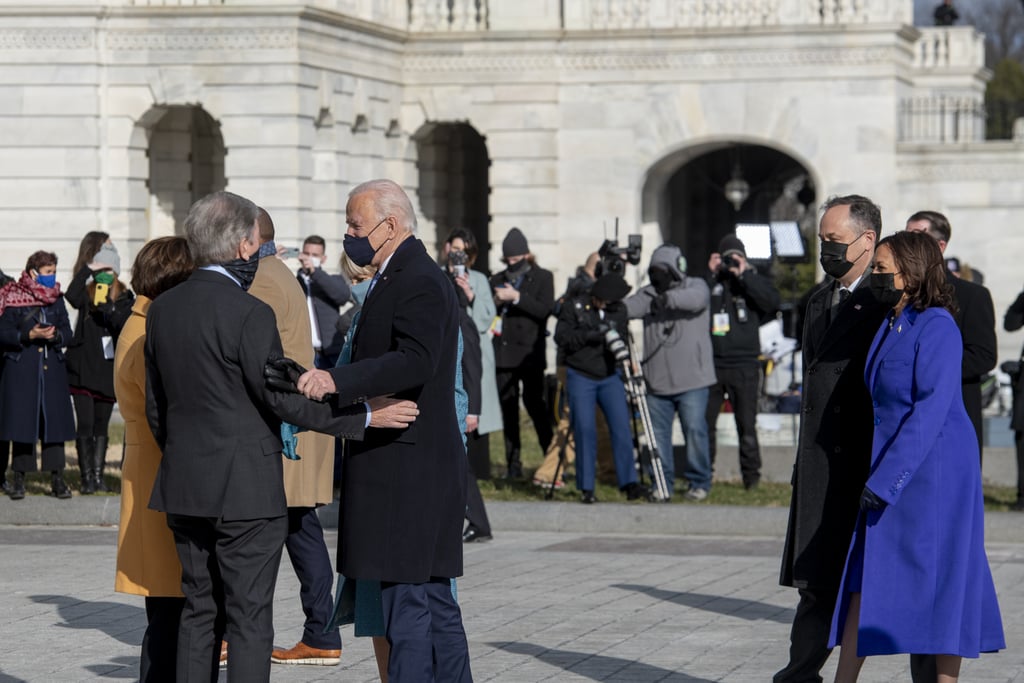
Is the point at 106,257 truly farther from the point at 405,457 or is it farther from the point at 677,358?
the point at 405,457

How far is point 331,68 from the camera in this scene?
1048 inches

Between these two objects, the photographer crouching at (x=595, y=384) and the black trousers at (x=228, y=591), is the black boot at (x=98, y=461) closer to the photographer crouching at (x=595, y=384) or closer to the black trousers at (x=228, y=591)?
the photographer crouching at (x=595, y=384)

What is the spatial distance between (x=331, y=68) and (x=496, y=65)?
2.98 meters

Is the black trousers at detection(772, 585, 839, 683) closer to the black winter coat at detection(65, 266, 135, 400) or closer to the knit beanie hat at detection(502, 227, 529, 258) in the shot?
the black winter coat at detection(65, 266, 135, 400)

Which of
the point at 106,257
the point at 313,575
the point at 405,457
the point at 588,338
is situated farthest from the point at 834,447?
the point at 106,257

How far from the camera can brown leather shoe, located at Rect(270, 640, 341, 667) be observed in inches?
353

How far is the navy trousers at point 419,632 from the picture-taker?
7047 mm

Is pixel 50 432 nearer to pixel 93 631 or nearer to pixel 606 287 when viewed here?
pixel 606 287

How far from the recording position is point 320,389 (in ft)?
21.9

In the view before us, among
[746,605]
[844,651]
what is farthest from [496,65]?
[844,651]

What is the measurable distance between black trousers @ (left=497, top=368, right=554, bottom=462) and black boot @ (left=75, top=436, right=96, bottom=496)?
3508 mm

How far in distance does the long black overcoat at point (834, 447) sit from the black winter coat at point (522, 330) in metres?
9.09

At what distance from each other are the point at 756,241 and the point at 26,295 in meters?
5.27

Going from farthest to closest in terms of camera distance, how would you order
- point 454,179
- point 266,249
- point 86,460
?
point 454,179 < point 86,460 < point 266,249
